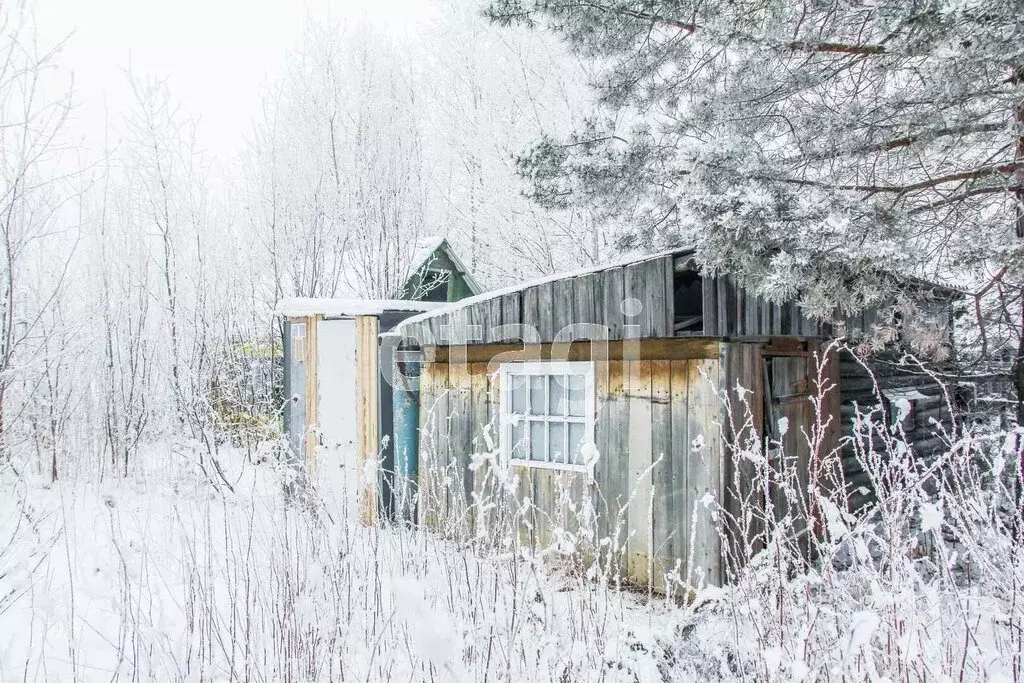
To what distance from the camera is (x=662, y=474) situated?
5133 millimetres

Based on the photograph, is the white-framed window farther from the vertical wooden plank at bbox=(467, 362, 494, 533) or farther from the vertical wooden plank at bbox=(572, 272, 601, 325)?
the vertical wooden plank at bbox=(572, 272, 601, 325)

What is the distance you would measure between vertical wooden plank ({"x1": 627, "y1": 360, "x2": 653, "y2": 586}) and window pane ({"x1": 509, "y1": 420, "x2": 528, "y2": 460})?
1.14 metres

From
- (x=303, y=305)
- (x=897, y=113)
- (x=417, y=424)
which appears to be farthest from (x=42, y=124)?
(x=897, y=113)

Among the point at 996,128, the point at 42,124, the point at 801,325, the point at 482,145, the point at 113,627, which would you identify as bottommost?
the point at 113,627

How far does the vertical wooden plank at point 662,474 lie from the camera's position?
5.09m

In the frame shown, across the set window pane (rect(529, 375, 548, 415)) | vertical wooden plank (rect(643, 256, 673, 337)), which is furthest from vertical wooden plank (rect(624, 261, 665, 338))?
window pane (rect(529, 375, 548, 415))

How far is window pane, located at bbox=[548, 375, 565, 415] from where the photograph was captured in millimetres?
5816

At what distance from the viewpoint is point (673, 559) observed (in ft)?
16.8

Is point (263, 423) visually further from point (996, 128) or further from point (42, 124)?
point (996, 128)

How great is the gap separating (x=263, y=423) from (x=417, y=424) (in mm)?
4113

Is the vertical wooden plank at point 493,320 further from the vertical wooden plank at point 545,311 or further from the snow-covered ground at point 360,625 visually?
the snow-covered ground at point 360,625

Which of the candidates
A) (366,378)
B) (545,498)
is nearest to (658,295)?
(545,498)

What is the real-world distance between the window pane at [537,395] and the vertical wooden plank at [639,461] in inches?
35.3

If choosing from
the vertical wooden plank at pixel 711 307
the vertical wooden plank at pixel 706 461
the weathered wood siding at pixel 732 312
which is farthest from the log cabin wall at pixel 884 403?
the vertical wooden plank at pixel 711 307
